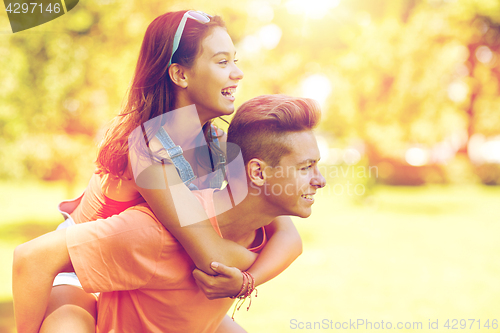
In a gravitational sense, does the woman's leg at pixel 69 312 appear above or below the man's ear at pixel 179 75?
below

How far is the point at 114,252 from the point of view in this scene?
1799 millimetres

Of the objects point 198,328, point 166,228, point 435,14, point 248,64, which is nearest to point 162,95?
point 166,228

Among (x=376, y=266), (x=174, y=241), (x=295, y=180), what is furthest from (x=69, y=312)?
(x=376, y=266)

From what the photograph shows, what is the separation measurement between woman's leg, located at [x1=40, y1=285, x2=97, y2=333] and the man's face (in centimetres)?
99

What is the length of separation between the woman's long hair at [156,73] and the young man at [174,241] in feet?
1.20

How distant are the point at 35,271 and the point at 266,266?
0.98 m

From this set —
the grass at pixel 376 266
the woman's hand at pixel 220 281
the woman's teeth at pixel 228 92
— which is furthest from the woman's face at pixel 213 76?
the grass at pixel 376 266

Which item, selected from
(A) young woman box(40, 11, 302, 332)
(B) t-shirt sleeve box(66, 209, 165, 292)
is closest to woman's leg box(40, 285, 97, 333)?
(A) young woman box(40, 11, 302, 332)

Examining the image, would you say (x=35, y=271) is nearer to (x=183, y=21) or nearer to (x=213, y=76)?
(x=213, y=76)

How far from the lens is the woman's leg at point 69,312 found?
1.86 m

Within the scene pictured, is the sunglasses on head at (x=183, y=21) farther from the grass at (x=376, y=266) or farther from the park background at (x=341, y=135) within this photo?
the grass at (x=376, y=266)

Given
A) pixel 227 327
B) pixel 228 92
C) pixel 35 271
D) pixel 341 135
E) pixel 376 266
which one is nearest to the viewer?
pixel 35 271

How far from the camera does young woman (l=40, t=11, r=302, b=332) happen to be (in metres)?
1.90

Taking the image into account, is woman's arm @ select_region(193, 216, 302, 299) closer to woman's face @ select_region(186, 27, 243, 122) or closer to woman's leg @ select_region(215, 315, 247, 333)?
woman's leg @ select_region(215, 315, 247, 333)
